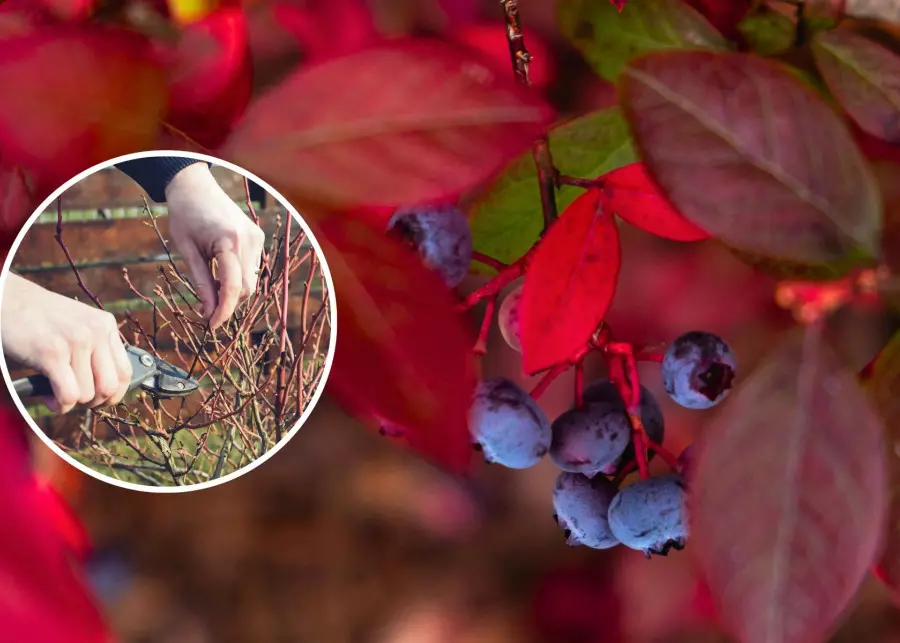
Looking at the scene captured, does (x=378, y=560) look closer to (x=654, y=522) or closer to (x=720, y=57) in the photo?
(x=654, y=522)

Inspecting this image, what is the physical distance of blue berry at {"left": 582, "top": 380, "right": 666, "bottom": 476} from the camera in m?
0.34

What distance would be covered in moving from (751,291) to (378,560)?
0.32 metres

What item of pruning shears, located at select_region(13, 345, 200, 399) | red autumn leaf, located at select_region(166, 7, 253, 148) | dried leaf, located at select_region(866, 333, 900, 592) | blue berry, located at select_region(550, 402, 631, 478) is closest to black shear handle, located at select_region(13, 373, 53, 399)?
pruning shears, located at select_region(13, 345, 200, 399)

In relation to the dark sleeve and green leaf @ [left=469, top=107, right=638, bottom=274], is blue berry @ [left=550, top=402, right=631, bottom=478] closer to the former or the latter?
green leaf @ [left=469, top=107, right=638, bottom=274]

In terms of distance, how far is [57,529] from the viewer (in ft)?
1.30

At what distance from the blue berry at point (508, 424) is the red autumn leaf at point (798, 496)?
0.28ft

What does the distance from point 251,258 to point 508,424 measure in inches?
5.2

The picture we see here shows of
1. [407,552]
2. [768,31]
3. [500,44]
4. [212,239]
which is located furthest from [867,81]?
[407,552]

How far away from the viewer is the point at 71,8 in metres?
0.31

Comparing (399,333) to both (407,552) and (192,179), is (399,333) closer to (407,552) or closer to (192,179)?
(192,179)

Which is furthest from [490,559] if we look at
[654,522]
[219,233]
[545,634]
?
[219,233]

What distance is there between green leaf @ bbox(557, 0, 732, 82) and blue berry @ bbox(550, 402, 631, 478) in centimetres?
16

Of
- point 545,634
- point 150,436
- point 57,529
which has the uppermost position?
point 150,436

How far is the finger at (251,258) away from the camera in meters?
0.27
